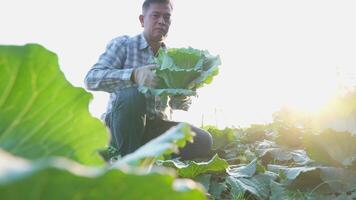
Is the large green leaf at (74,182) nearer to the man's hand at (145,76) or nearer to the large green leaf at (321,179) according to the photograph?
the large green leaf at (321,179)

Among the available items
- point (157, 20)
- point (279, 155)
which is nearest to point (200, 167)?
point (279, 155)

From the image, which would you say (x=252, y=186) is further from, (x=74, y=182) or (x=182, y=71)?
(x=74, y=182)

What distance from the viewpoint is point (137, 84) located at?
14.9 feet

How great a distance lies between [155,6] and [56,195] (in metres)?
4.49

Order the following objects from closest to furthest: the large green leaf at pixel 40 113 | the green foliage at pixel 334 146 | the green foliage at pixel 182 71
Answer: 1. the large green leaf at pixel 40 113
2. the green foliage at pixel 334 146
3. the green foliage at pixel 182 71

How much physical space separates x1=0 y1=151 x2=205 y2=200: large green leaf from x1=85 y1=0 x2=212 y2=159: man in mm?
3926

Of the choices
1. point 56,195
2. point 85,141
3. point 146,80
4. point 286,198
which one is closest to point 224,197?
point 286,198

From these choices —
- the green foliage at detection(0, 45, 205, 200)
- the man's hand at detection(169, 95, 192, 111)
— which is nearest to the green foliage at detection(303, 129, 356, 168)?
the man's hand at detection(169, 95, 192, 111)

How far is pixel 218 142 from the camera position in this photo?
559cm

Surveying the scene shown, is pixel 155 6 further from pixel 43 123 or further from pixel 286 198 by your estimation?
pixel 43 123

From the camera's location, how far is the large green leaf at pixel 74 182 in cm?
32

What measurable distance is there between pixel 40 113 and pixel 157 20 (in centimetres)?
404

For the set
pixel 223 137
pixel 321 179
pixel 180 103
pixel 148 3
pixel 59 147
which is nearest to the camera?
pixel 59 147

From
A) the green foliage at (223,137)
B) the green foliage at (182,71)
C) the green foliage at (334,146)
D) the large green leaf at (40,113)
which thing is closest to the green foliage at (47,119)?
the large green leaf at (40,113)
